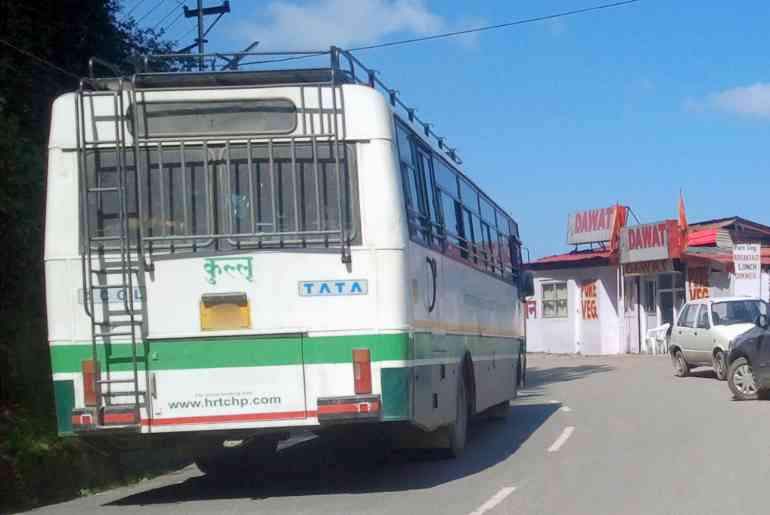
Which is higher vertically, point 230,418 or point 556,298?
point 556,298

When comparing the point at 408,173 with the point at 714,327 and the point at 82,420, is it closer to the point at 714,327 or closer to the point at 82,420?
the point at 82,420

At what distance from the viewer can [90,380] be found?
367 inches

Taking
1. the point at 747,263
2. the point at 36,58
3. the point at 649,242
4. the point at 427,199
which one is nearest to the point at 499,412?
the point at 427,199

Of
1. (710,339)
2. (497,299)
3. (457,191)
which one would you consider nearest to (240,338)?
(457,191)

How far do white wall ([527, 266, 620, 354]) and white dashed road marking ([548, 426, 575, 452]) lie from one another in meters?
25.9

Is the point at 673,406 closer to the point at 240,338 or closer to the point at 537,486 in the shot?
the point at 537,486

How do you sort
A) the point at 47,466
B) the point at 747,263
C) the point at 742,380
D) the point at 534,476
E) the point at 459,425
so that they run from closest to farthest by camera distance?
the point at 534,476, the point at 47,466, the point at 459,425, the point at 742,380, the point at 747,263

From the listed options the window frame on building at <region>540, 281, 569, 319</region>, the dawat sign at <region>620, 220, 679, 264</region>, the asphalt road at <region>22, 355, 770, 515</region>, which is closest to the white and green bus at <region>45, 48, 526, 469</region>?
the asphalt road at <region>22, 355, 770, 515</region>

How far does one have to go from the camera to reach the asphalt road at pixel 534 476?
9.19m

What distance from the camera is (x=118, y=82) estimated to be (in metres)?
9.56

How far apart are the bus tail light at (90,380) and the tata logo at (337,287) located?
1.97 metres

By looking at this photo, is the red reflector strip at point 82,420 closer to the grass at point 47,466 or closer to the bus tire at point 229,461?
the grass at point 47,466

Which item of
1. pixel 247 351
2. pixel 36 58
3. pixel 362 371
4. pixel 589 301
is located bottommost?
pixel 362 371

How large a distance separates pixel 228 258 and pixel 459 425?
4271 mm
